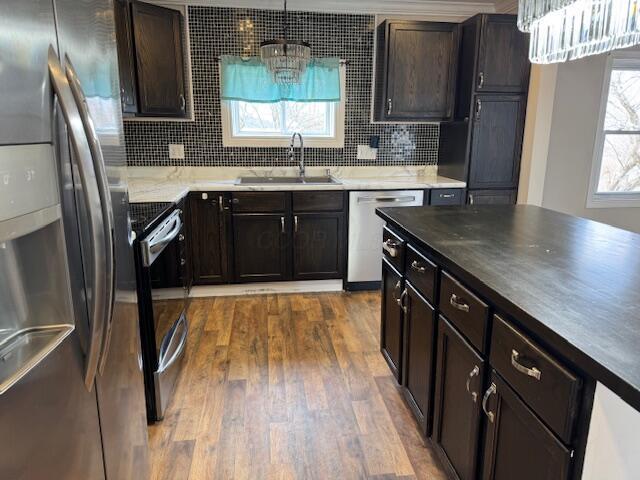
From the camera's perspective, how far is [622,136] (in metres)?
4.05

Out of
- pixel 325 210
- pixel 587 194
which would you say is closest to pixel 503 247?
pixel 325 210

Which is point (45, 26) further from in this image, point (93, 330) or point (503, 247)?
point (503, 247)

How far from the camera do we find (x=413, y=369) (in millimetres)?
1979

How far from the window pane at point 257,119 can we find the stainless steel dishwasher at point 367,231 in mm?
1036

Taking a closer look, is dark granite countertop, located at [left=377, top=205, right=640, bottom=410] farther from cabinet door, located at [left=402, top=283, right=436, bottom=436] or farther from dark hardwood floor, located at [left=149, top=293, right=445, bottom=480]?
dark hardwood floor, located at [left=149, top=293, right=445, bottom=480]

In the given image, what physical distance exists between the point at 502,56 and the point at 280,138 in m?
1.91

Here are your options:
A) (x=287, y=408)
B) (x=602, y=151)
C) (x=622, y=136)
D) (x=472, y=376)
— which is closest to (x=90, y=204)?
(x=472, y=376)

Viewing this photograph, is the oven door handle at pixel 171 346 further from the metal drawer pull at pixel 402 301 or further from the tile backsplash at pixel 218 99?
the tile backsplash at pixel 218 99

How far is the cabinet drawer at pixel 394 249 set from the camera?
205 cm

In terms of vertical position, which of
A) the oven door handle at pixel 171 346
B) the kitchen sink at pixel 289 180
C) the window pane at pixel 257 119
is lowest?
the oven door handle at pixel 171 346

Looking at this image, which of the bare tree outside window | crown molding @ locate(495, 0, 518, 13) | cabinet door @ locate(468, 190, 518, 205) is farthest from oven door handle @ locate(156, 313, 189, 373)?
the bare tree outside window

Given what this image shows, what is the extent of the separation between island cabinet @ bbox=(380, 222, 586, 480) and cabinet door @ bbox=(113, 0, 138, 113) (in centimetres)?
204

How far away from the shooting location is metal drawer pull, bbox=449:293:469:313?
4.64ft

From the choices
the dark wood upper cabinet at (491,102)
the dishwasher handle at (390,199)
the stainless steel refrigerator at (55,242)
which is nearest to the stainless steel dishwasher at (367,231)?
the dishwasher handle at (390,199)
